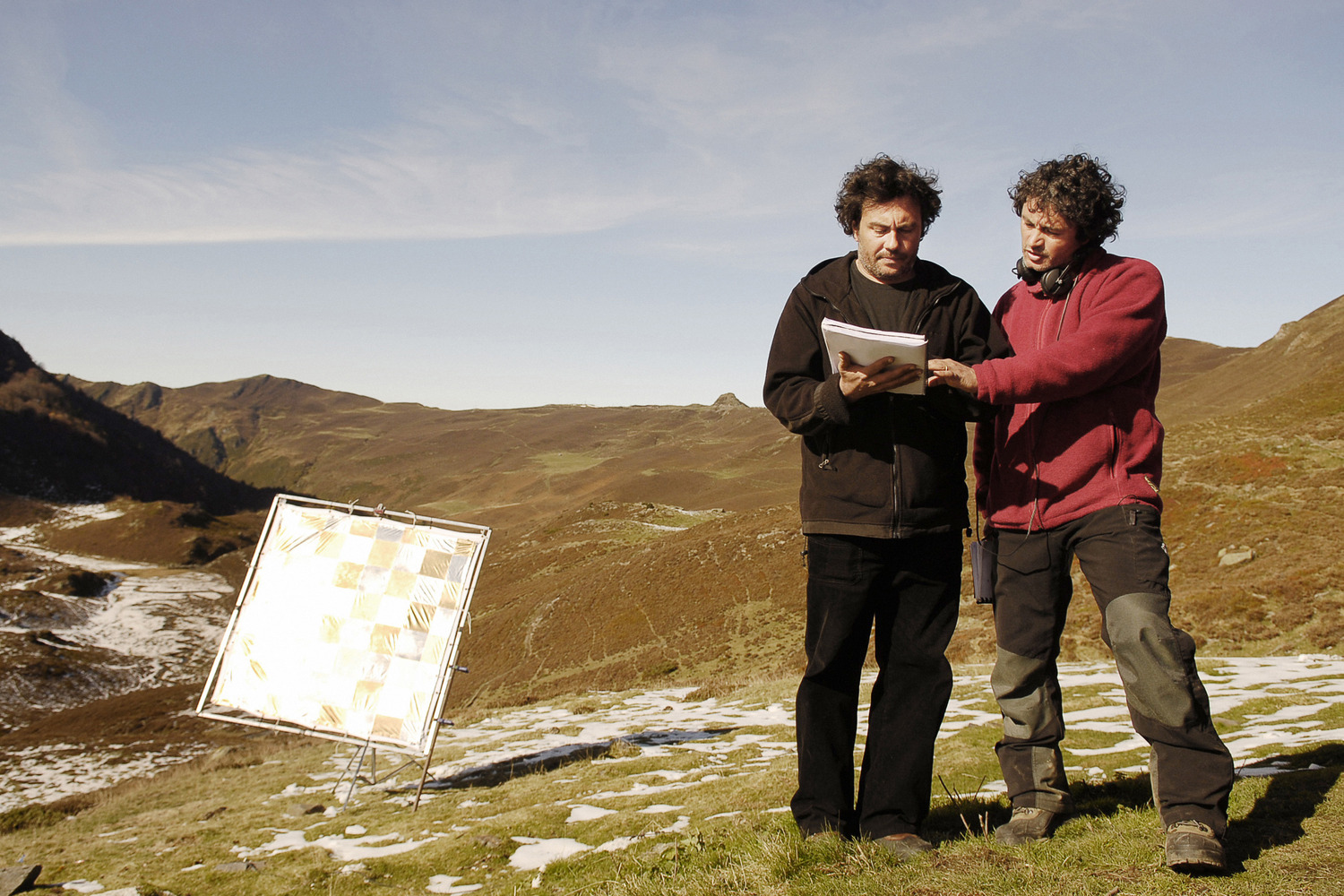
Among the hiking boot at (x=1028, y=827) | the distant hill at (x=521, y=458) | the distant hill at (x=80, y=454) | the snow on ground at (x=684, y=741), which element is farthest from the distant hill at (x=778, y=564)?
the distant hill at (x=80, y=454)

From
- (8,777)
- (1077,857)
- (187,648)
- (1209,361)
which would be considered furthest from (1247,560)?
(1209,361)

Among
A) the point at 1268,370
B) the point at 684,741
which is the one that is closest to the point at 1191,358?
the point at 1268,370

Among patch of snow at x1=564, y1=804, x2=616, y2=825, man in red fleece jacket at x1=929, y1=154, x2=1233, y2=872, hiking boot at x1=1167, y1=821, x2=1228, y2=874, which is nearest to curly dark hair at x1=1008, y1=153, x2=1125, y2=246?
man in red fleece jacket at x1=929, y1=154, x2=1233, y2=872

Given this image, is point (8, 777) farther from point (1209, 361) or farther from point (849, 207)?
point (1209, 361)

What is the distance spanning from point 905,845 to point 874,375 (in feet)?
6.43

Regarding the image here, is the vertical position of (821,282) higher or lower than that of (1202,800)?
higher

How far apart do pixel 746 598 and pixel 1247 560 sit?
1408cm

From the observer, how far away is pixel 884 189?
3.65 meters

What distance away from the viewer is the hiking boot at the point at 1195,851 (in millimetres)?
2707

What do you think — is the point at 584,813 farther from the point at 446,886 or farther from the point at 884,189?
the point at 884,189

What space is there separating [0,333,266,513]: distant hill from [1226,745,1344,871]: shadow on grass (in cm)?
9964

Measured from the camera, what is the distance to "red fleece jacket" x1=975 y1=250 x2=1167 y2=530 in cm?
331

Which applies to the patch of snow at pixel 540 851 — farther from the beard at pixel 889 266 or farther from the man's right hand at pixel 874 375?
the beard at pixel 889 266

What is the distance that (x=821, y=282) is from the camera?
12.3 ft
